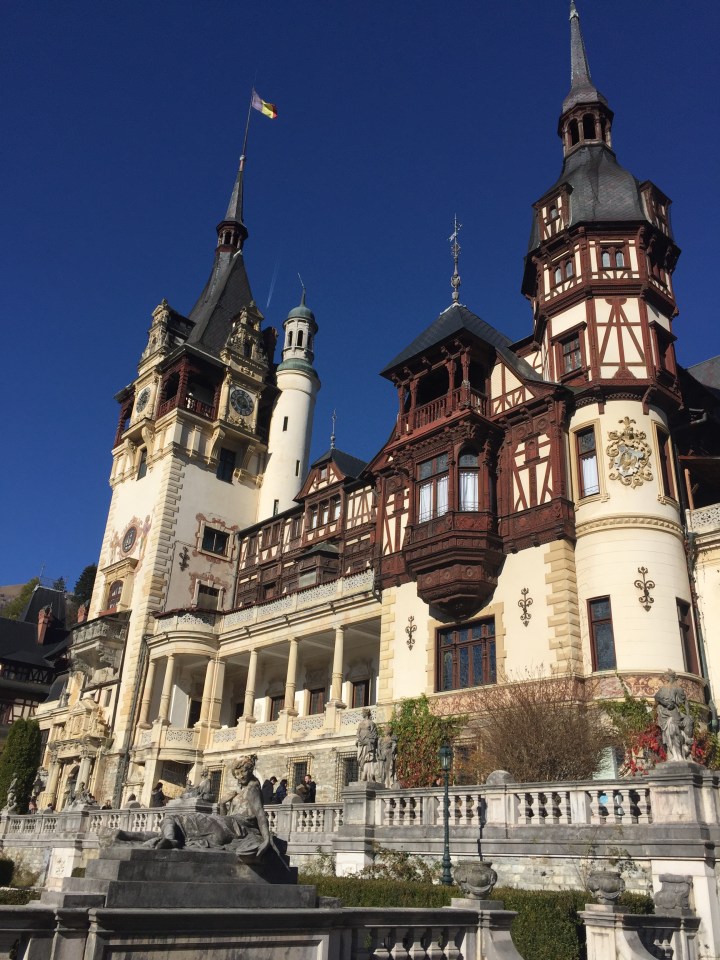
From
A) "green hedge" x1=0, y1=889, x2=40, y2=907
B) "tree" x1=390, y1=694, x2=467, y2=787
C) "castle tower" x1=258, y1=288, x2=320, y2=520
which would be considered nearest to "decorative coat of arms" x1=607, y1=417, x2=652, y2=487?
"tree" x1=390, y1=694, x2=467, y2=787

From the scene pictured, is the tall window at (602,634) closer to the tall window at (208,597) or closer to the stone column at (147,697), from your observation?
the stone column at (147,697)

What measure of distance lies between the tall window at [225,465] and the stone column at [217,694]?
1193 cm

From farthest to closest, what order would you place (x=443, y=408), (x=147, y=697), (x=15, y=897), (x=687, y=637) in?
(x=147, y=697) < (x=443, y=408) < (x=687, y=637) < (x=15, y=897)

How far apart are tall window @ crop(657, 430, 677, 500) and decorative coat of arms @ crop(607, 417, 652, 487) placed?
71cm

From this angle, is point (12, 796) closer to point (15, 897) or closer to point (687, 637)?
point (15, 897)

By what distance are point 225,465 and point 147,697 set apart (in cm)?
1427

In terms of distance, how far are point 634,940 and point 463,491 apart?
61.7 feet

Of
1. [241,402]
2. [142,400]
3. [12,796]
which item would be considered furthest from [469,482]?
[12,796]

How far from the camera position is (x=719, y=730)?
2362cm

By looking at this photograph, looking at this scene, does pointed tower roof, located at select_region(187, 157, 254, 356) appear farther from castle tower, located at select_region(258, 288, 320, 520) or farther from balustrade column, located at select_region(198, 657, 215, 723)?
balustrade column, located at select_region(198, 657, 215, 723)

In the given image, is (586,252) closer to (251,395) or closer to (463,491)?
(463,491)

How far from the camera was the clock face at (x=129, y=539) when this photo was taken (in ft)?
147

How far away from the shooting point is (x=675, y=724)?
1480 cm

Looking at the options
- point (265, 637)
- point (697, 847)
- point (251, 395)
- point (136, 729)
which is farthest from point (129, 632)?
→ point (697, 847)
